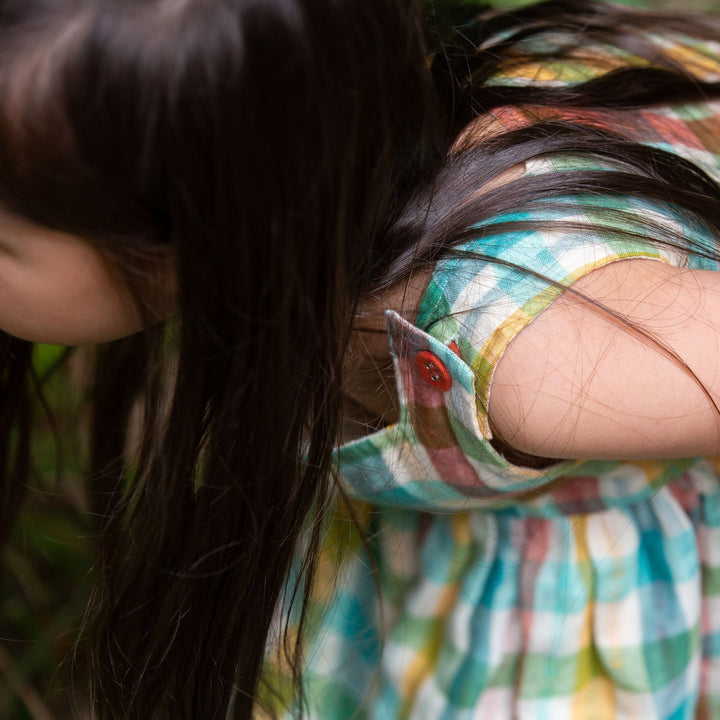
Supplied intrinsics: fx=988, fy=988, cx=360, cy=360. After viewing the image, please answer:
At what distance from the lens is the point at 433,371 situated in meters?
0.71

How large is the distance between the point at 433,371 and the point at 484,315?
60mm

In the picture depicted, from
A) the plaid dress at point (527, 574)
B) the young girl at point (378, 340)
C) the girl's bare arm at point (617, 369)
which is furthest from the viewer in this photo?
the plaid dress at point (527, 574)

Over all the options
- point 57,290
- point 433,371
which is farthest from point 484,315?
point 57,290

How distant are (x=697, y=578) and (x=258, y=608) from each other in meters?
0.41

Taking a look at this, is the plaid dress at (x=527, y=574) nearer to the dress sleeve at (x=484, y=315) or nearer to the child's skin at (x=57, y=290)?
the dress sleeve at (x=484, y=315)

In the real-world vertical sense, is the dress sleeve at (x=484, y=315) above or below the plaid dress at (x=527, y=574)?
above

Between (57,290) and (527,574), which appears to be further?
(527,574)

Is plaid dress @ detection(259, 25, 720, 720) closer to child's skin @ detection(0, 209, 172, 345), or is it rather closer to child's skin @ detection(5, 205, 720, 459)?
child's skin @ detection(5, 205, 720, 459)

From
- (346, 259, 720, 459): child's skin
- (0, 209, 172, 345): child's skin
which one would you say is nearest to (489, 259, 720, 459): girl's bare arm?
(346, 259, 720, 459): child's skin

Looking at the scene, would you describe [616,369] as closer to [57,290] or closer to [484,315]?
[484,315]

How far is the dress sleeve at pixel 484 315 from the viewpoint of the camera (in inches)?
27.0

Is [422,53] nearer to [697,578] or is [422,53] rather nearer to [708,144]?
[708,144]

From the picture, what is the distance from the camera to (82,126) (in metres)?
0.57

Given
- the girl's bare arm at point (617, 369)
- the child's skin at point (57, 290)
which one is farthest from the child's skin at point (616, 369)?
the child's skin at point (57, 290)
